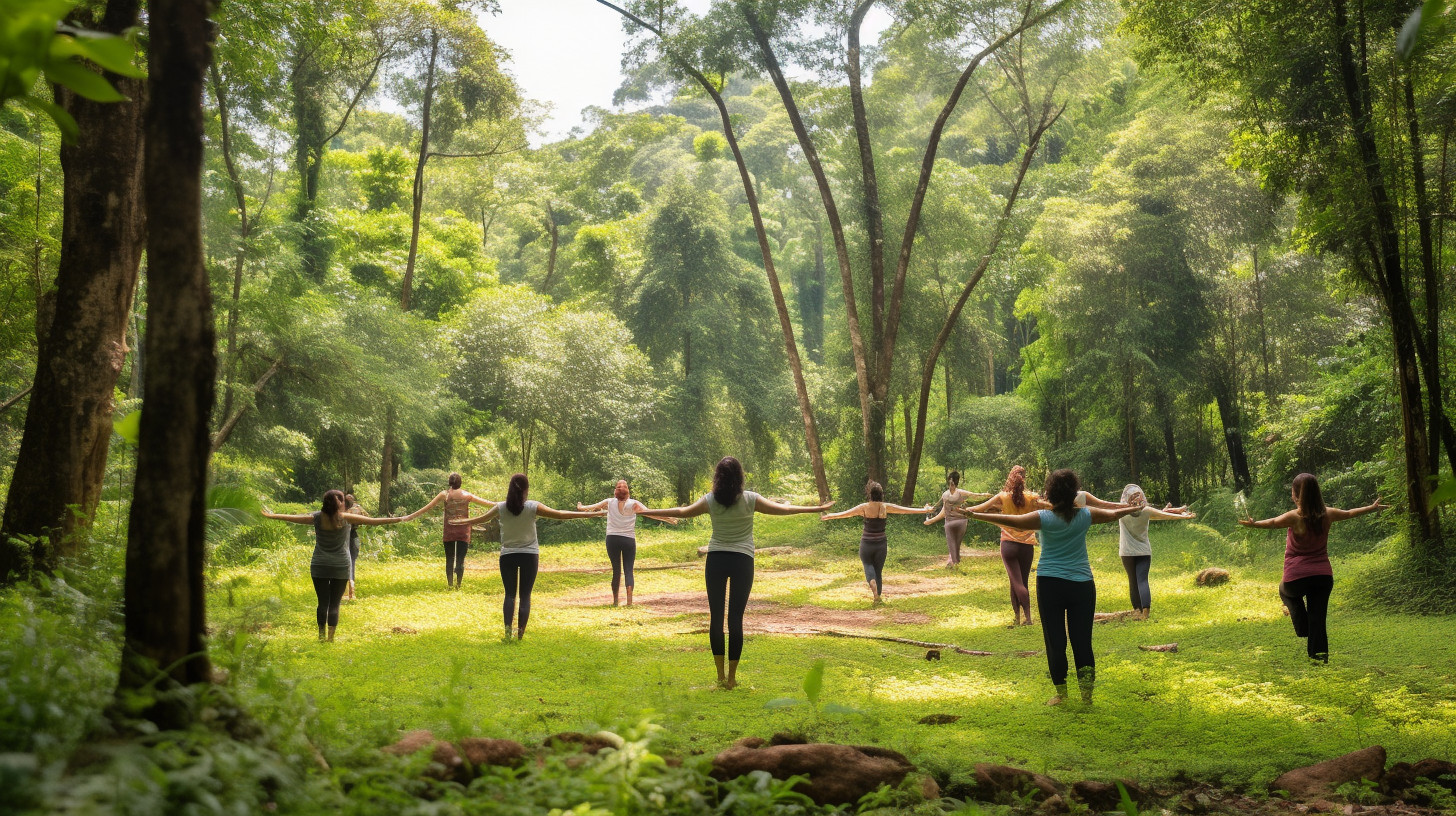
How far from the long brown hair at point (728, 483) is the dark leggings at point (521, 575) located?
3034mm

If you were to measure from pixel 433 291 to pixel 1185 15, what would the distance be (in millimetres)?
24626

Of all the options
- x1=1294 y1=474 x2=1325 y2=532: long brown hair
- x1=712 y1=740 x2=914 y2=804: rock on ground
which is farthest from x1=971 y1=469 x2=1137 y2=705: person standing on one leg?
x1=712 y1=740 x2=914 y2=804: rock on ground

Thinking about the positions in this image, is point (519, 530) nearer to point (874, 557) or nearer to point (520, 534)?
point (520, 534)

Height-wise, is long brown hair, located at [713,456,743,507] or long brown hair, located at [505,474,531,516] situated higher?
long brown hair, located at [713,456,743,507]

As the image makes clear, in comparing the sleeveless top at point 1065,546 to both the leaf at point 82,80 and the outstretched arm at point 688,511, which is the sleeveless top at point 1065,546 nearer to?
the outstretched arm at point 688,511

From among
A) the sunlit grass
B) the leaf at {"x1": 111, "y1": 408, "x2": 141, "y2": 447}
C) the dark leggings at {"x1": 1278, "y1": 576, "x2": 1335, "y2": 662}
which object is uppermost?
the leaf at {"x1": 111, "y1": 408, "x2": 141, "y2": 447}

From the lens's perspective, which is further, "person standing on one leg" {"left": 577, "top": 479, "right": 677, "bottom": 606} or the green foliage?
"person standing on one leg" {"left": 577, "top": 479, "right": 677, "bottom": 606}

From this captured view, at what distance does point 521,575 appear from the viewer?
9578mm

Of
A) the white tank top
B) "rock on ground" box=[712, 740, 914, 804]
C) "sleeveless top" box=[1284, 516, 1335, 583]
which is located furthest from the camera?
the white tank top

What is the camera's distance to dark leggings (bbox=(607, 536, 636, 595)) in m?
13.0

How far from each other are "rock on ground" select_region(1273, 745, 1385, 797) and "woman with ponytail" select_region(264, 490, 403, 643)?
7770 millimetres

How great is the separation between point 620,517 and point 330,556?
4345mm

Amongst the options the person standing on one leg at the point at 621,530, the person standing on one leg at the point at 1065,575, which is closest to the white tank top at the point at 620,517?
the person standing on one leg at the point at 621,530

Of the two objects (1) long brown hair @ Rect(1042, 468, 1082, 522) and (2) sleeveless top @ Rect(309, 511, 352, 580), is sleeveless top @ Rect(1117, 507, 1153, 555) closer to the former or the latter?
(1) long brown hair @ Rect(1042, 468, 1082, 522)
